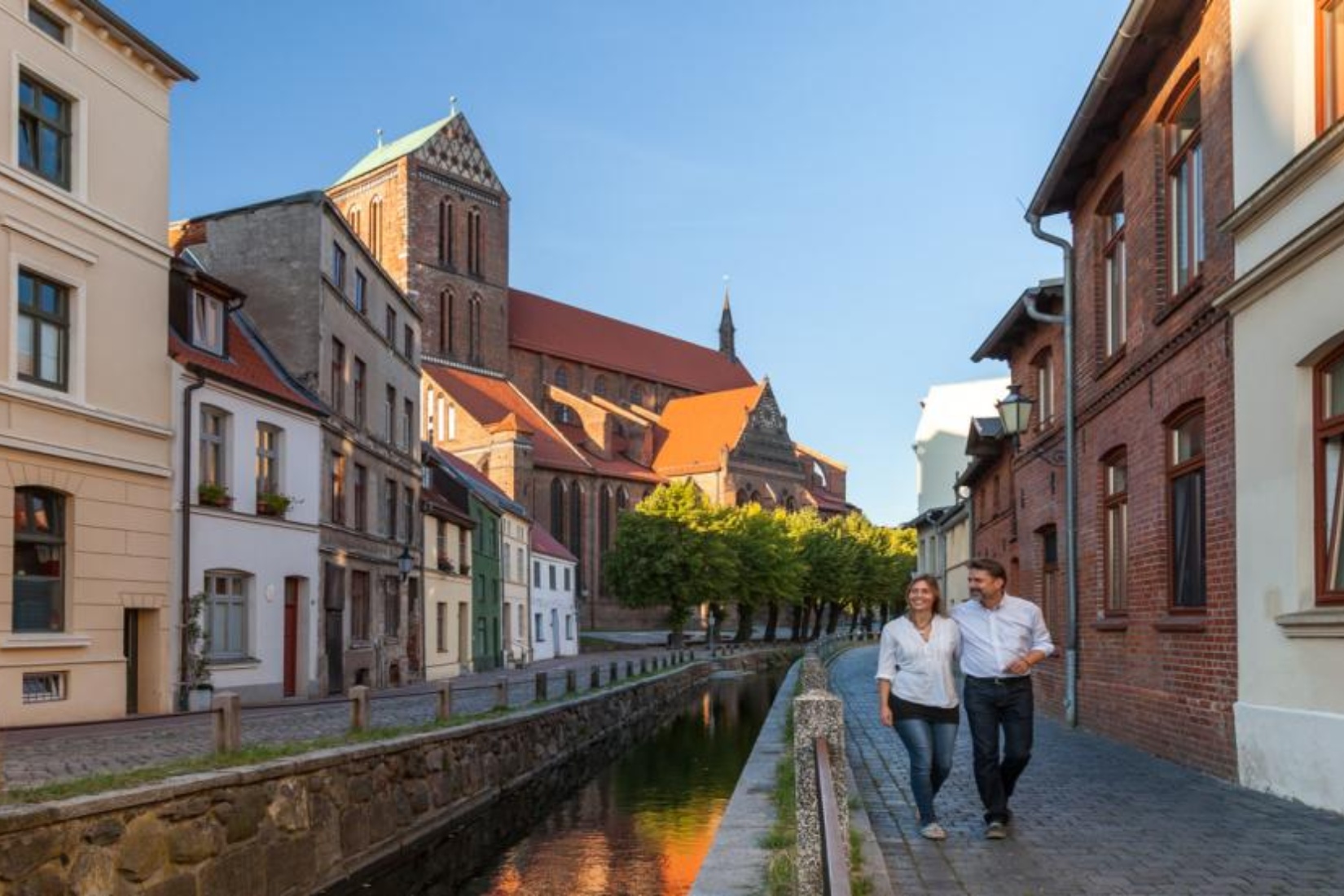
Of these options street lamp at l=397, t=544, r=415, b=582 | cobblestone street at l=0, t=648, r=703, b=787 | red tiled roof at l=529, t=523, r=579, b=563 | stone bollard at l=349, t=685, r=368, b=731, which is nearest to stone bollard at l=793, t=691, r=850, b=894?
cobblestone street at l=0, t=648, r=703, b=787

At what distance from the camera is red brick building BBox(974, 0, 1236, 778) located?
10508mm

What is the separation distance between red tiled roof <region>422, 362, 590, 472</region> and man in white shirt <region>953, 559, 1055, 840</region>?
196 ft

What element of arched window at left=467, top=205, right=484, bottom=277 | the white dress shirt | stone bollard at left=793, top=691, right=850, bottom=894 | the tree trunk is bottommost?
the tree trunk

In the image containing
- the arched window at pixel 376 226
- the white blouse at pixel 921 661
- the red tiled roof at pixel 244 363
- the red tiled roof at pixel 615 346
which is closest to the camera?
the white blouse at pixel 921 661

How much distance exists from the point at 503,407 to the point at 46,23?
55536mm

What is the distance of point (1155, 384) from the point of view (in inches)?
484

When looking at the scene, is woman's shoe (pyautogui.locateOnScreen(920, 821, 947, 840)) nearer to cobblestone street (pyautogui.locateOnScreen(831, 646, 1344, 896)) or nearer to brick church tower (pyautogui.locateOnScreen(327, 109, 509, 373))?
cobblestone street (pyautogui.locateOnScreen(831, 646, 1344, 896))

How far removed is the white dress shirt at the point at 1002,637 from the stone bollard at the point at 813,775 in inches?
73.3

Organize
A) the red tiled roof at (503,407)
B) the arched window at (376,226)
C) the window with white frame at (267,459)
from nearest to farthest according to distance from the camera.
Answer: the window with white frame at (267,459) → the red tiled roof at (503,407) → the arched window at (376,226)

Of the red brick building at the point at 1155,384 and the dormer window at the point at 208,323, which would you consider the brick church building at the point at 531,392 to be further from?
the red brick building at the point at 1155,384

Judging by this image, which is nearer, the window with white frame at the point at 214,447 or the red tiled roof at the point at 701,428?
the window with white frame at the point at 214,447

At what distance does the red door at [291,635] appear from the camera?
918 inches

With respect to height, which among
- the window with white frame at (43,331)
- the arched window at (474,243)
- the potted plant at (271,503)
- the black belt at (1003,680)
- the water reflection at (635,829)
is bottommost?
the water reflection at (635,829)

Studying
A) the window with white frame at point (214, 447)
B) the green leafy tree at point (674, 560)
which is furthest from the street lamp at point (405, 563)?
the green leafy tree at point (674, 560)
